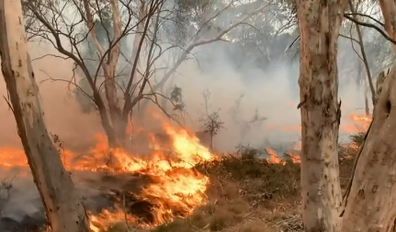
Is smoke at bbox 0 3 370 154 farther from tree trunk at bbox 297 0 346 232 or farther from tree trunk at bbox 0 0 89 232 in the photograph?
tree trunk at bbox 297 0 346 232

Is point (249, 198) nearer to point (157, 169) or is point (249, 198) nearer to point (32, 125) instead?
point (157, 169)

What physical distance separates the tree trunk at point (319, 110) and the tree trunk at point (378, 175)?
4.74 feet

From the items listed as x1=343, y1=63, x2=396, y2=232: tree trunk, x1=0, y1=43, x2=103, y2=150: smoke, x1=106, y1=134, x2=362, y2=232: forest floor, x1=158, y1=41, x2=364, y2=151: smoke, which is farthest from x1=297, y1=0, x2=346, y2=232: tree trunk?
x1=158, y1=41, x2=364, y2=151: smoke

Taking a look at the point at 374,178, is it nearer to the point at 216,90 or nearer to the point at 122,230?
the point at 122,230

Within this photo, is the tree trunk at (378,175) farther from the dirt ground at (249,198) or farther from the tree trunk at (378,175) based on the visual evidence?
the dirt ground at (249,198)

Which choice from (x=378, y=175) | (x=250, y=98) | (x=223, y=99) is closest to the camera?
(x=378, y=175)

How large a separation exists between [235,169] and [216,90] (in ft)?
15.9

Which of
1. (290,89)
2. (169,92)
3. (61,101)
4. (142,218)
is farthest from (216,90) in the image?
(142,218)

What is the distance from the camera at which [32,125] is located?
310cm

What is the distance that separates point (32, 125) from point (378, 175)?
2.36 meters

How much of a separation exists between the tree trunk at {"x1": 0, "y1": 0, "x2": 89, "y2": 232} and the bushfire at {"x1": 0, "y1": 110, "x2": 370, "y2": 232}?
179 cm

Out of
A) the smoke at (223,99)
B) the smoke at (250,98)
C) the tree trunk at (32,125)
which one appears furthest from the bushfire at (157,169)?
the tree trunk at (32,125)

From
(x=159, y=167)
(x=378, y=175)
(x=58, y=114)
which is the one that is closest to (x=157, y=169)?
(x=159, y=167)

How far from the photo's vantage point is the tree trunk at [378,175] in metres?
1.52
